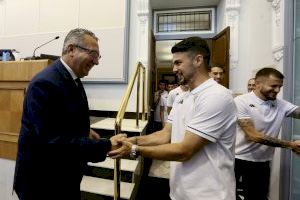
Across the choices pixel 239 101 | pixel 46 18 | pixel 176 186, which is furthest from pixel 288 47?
pixel 46 18

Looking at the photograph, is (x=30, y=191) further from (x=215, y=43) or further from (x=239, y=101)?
(x=215, y=43)

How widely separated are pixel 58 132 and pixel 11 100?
7.13 ft

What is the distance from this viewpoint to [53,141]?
1228mm

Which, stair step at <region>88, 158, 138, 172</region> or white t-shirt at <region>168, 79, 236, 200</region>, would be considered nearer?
white t-shirt at <region>168, 79, 236, 200</region>

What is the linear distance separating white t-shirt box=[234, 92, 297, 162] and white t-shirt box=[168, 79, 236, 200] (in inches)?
41.8

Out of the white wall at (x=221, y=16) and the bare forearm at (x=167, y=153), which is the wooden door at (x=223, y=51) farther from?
the bare forearm at (x=167, y=153)

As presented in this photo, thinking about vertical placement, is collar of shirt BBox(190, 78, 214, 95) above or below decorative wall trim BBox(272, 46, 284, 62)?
below

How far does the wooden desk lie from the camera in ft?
9.78

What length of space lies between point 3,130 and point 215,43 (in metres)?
3.73

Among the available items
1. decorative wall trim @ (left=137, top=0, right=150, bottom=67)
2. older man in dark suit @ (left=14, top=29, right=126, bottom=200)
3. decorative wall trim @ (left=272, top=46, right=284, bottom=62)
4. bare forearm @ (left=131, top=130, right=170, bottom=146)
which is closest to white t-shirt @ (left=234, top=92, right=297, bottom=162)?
bare forearm @ (left=131, top=130, right=170, bottom=146)

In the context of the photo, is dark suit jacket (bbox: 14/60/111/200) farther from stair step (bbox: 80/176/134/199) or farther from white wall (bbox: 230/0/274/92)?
white wall (bbox: 230/0/274/92)

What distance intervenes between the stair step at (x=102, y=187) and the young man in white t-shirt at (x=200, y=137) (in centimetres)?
134

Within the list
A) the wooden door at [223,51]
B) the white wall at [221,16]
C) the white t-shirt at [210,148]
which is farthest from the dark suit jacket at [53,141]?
the white wall at [221,16]

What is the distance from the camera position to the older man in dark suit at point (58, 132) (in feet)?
4.06
